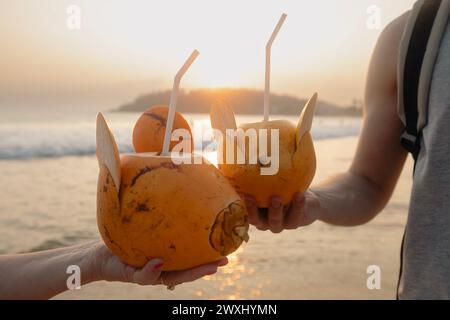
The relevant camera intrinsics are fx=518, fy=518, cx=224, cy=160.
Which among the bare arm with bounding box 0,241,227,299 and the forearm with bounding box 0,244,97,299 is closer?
the bare arm with bounding box 0,241,227,299

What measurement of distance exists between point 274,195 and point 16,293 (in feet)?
2.51

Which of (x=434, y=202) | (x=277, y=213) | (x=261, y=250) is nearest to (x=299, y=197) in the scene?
(x=277, y=213)

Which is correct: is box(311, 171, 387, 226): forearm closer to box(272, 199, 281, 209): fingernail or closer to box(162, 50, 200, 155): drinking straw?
box(272, 199, 281, 209): fingernail

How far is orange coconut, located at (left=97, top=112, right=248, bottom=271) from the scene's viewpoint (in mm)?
1021

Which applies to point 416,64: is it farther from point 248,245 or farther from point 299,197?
point 248,245

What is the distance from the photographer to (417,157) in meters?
1.54

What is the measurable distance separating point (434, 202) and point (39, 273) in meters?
1.10

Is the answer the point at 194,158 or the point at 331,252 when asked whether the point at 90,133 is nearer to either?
the point at 331,252

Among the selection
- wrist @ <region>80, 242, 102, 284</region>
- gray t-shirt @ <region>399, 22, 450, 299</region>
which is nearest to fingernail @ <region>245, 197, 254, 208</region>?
wrist @ <region>80, 242, 102, 284</region>

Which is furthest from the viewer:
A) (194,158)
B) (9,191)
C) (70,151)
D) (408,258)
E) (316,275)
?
(70,151)

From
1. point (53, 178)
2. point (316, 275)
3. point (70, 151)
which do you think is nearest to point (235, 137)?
point (316, 275)

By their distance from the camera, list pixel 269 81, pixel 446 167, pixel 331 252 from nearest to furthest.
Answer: pixel 269 81
pixel 446 167
pixel 331 252

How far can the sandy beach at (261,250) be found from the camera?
3.81 meters

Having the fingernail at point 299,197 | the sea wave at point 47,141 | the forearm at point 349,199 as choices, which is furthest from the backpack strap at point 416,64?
the sea wave at point 47,141
